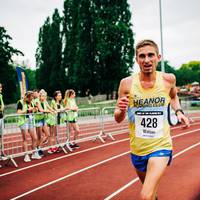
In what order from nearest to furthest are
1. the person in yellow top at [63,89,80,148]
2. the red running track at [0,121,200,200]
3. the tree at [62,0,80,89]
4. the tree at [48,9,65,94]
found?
the red running track at [0,121,200,200] < the person in yellow top at [63,89,80,148] < the tree at [62,0,80,89] < the tree at [48,9,65,94]

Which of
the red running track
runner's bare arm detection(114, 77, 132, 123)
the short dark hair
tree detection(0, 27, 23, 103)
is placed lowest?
the red running track

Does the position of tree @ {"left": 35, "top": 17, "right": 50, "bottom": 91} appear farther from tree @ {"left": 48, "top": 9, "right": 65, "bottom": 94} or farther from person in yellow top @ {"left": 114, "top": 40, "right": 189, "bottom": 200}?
person in yellow top @ {"left": 114, "top": 40, "right": 189, "bottom": 200}

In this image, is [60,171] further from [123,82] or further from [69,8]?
[69,8]

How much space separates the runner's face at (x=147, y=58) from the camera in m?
3.36

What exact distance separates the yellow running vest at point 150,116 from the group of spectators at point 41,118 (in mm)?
6344

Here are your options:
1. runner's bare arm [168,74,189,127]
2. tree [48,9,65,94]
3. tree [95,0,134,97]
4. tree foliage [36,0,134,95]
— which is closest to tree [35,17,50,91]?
tree [48,9,65,94]

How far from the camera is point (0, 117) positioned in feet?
31.4

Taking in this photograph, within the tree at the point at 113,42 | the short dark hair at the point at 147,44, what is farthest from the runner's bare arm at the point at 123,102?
the tree at the point at 113,42

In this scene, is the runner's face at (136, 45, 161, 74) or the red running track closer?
the runner's face at (136, 45, 161, 74)

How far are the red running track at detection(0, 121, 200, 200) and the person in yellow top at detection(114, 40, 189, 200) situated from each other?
2177mm

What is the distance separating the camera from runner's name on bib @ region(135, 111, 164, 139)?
3.42 meters

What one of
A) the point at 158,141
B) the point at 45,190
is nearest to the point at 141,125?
the point at 158,141

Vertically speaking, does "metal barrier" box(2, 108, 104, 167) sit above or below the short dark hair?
below

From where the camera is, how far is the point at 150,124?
342cm
